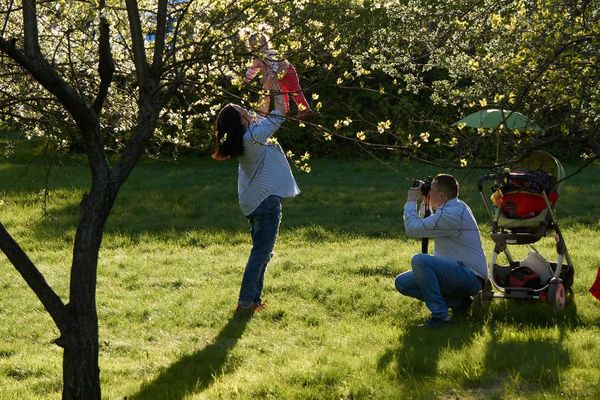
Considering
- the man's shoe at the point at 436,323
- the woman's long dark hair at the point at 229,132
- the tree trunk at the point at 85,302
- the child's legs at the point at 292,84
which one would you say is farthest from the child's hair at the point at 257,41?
the man's shoe at the point at 436,323

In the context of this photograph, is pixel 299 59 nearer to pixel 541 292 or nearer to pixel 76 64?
pixel 76 64

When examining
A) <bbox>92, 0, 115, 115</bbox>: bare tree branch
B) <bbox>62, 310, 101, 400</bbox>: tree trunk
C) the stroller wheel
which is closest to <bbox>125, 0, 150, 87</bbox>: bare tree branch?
<bbox>92, 0, 115, 115</bbox>: bare tree branch

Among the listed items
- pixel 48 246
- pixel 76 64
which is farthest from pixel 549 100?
pixel 48 246

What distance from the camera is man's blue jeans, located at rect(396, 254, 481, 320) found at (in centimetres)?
718

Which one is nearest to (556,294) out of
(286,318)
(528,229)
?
(528,229)

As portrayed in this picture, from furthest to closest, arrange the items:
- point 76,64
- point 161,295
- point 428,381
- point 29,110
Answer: point 161,295
point 29,110
point 76,64
point 428,381

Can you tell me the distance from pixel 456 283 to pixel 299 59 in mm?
2452

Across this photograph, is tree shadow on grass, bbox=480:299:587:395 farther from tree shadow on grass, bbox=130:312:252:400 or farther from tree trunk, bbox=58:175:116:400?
tree trunk, bbox=58:175:116:400

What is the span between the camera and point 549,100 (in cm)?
713

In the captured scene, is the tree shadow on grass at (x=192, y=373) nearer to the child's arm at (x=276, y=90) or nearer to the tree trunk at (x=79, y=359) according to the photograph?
the tree trunk at (x=79, y=359)

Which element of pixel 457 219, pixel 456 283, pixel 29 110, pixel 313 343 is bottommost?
pixel 313 343

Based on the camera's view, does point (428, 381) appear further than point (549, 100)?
No

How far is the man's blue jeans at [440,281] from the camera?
7184 millimetres

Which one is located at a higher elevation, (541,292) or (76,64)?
(76,64)
